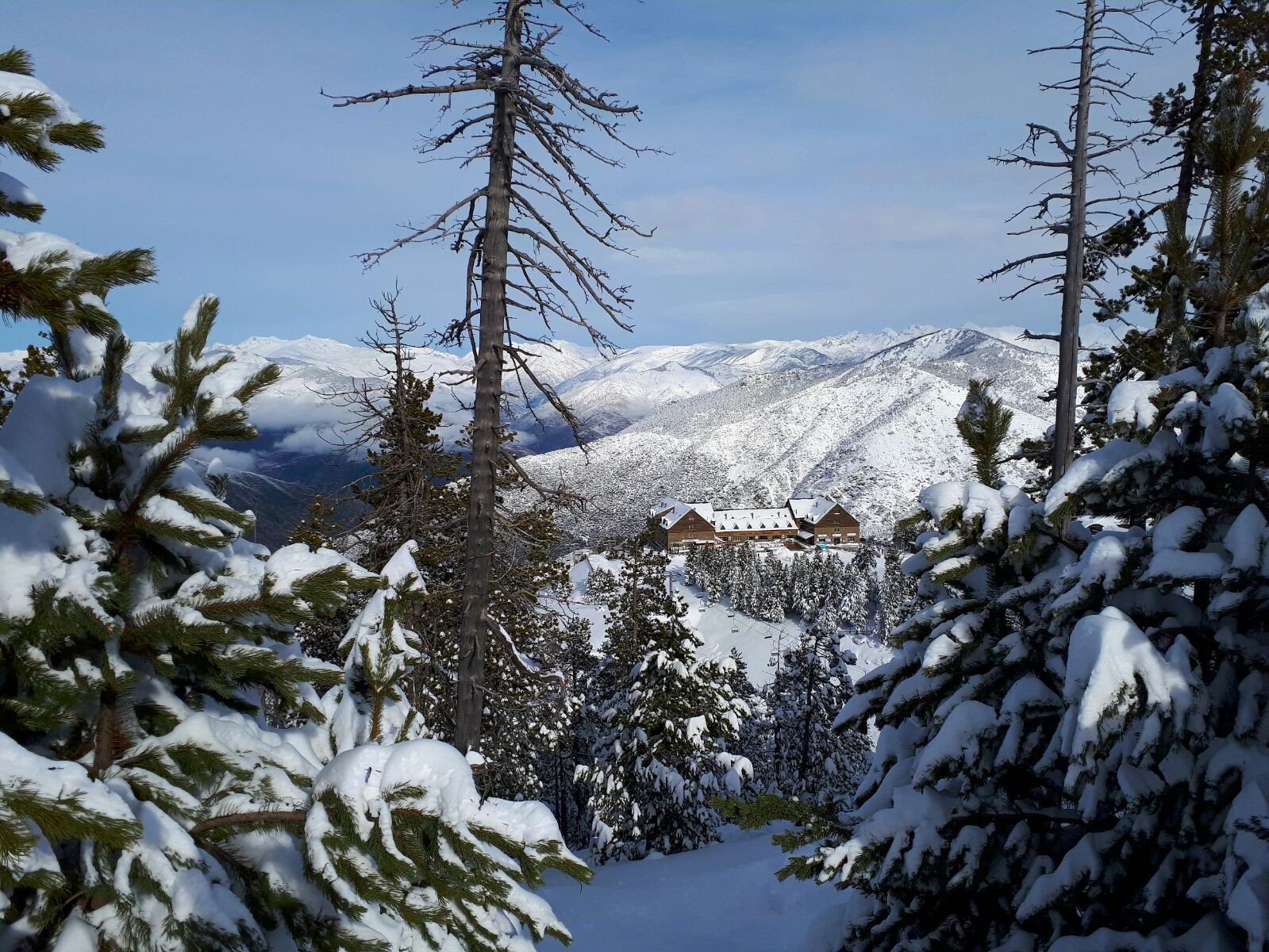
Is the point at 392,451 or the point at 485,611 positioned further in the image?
the point at 392,451

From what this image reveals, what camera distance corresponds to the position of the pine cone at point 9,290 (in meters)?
1.86

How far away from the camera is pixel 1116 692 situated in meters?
2.93

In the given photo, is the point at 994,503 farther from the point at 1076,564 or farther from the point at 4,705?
the point at 4,705

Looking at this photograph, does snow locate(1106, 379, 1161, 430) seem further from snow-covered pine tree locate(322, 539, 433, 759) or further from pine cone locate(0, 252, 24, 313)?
pine cone locate(0, 252, 24, 313)

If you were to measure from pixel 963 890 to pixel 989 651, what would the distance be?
3.90 feet

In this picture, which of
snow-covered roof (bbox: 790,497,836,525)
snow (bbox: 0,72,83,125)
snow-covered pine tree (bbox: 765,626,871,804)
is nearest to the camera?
snow (bbox: 0,72,83,125)

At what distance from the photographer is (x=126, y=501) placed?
227 cm

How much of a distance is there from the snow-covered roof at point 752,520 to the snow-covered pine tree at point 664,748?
356ft

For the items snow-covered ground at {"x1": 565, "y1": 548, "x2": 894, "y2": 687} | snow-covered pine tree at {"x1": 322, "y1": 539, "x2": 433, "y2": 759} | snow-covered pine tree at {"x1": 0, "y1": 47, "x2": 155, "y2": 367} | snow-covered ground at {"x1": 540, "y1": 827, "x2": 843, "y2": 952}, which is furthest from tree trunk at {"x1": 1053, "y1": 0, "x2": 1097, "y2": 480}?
snow-covered ground at {"x1": 565, "y1": 548, "x2": 894, "y2": 687}

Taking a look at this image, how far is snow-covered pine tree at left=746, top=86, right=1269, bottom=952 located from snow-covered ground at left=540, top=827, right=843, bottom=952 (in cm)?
509

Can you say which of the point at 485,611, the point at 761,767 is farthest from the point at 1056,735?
the point at 761,767

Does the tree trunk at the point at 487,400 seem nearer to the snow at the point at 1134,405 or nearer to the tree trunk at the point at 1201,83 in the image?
the snow at the point at 1134,405

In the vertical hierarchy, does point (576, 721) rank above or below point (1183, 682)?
below

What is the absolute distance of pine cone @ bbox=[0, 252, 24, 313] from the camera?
186 centimetres
